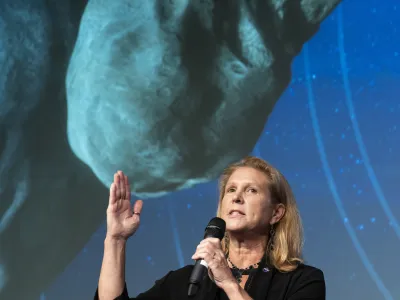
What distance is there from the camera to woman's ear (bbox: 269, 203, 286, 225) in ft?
7.39

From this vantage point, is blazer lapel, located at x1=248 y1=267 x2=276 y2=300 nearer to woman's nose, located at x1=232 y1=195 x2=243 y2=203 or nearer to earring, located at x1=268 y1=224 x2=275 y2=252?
earring, located at x1=268 y1=224 x2=275 y2=252

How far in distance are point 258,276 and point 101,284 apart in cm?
50

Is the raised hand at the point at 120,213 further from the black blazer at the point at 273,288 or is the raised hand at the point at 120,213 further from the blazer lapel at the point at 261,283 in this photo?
the blazer lapel at the point at 261,283

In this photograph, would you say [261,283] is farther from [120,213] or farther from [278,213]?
[120,213]

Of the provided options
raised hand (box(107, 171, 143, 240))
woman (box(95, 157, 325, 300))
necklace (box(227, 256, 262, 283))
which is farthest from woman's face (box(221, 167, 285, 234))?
raised hand (box(107, 171, 143, 240))

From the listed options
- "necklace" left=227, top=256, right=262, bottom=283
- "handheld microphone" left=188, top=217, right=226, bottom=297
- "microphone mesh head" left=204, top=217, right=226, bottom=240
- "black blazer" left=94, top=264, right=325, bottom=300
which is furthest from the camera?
"necklace" left=227, top=256, right=262, bottom=283

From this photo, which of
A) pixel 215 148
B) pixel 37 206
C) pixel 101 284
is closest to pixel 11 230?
pixel 37 206

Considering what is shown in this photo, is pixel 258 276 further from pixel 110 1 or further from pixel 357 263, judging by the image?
pixel 110 1

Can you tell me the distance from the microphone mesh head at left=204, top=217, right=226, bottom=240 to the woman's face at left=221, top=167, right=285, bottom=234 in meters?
0.18

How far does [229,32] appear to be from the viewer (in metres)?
4.04

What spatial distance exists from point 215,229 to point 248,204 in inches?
10.8

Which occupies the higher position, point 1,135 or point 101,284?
point 1,135

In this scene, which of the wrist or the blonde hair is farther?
the blonde hair

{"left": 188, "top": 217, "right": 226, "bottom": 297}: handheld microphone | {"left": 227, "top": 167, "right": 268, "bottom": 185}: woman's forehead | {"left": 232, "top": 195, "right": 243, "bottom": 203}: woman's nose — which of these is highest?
{"left": 227, "top": 167, "right": 268, "bottom": 185}: woman's forehead
